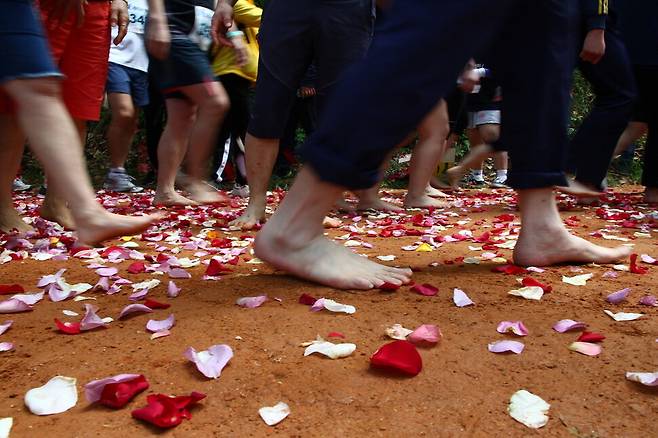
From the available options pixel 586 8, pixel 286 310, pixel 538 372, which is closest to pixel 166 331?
pixel 286 310

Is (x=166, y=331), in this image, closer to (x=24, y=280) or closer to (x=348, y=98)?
(x=348, y=98)

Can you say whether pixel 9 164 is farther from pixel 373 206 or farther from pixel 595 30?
pixel 595 30

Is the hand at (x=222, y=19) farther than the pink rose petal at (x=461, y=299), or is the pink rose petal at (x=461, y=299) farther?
the hand at (x=222, y=19)

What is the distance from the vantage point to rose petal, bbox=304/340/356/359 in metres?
1.44

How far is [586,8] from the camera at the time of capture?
362 cm

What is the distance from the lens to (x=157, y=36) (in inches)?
123

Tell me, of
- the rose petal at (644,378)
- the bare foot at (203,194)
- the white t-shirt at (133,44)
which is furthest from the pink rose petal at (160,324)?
the white t-shirt at (133,44)

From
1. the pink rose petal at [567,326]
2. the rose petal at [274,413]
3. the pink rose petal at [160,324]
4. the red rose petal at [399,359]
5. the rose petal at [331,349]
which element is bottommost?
the pink rose petal at [160,324]

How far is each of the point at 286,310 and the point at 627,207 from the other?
12.0ft

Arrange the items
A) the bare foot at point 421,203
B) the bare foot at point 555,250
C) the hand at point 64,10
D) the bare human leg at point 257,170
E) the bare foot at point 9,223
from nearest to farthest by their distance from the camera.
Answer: the bare foot at point 555,250 < the hand at point 64,10 < the bare foot at point 9,223 < the bare human leg at point 257,170 < the bare foot at point 421,203

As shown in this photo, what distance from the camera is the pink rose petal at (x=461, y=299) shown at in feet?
5.83

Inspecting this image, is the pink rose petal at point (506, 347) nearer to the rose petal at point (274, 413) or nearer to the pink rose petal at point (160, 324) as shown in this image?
the rose petal at point (274, 413)

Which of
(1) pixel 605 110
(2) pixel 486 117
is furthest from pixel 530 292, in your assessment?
(2) pixel 486 117

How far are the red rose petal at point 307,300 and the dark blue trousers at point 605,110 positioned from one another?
330cm
